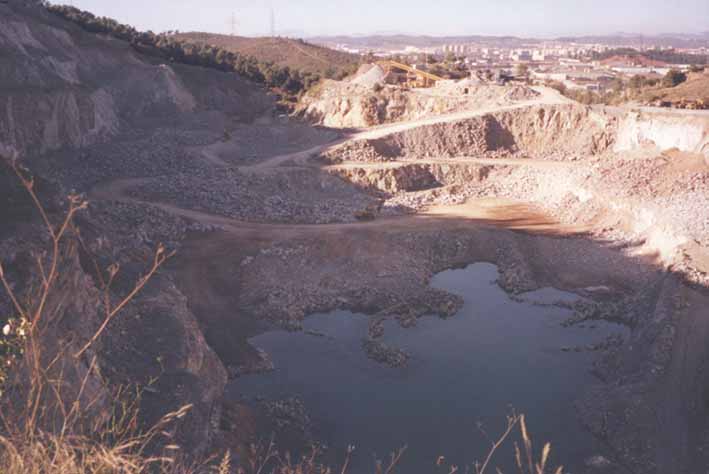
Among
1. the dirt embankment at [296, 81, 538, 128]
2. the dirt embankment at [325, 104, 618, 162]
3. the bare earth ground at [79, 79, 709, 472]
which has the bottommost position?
the bare earth ground at [79, 79, 709, 472]

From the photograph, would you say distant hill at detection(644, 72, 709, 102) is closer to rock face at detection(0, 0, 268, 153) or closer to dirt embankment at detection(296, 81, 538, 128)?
dirt embankment at detection(296, 81, 538, 128)

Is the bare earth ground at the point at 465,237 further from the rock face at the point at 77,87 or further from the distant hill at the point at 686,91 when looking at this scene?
the distant hill at the point at 686,91

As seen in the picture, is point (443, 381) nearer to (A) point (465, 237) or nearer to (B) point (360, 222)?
(A) point (465, 237)

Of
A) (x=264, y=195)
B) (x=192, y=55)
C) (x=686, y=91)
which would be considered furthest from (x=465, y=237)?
(x=192, y=55)

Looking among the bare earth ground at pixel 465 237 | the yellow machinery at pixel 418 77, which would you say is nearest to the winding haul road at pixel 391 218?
the bare earth ground at pixel 465 237

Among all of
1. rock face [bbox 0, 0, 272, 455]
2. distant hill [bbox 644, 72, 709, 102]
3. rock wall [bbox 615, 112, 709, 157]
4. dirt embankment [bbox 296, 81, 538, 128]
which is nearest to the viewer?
rock face [bbox 0, 0, 272, 455]

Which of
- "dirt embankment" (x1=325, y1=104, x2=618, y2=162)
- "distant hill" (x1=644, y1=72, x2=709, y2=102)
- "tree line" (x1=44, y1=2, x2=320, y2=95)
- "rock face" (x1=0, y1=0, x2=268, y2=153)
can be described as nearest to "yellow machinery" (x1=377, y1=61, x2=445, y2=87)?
"tree line" (x1=44, y1=2, x2=320, y2=95)
